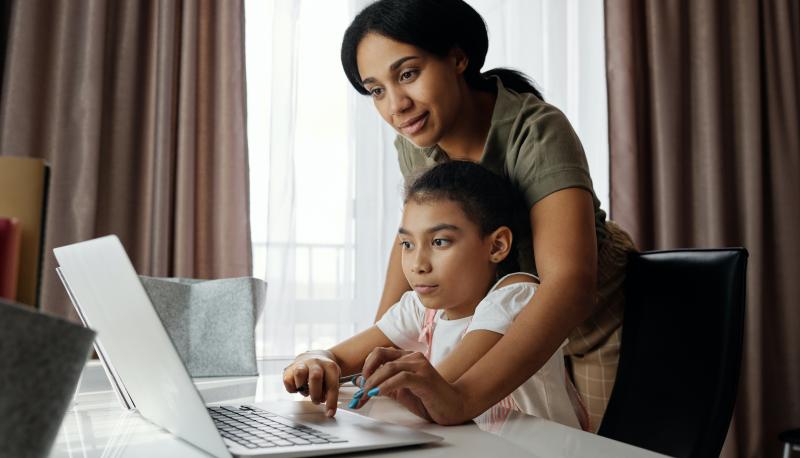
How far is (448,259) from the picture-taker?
1.08 meters

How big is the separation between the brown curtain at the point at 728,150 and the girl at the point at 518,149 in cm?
167

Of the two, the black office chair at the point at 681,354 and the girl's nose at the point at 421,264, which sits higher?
the girl's nose at the point at 421,264

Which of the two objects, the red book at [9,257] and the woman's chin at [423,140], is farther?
the woman's chin at [423,140]

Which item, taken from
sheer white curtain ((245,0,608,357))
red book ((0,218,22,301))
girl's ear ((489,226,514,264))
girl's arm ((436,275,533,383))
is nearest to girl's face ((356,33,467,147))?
girl's ear ((489,226,514,264))

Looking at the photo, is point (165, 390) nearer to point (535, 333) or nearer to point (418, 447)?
point (418, 447)

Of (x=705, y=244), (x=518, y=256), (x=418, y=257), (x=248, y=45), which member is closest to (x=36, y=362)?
(x=418, y=257)

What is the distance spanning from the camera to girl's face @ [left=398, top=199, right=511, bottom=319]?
3.54 ft

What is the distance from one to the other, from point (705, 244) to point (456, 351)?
226 centimetres

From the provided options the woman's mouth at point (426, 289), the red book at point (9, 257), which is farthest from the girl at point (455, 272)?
the red book at point (9, 257)

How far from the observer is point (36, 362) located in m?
0.28

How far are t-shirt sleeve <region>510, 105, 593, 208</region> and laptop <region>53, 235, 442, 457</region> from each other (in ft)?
1.62

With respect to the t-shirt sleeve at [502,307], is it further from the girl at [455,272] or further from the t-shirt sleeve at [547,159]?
the t-shirt sleeve at [547,159]

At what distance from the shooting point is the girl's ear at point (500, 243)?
1.12 meters

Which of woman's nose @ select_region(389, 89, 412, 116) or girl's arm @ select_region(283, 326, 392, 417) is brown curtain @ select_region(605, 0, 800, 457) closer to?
woman's nose @ select_region(389, 89, 412, 116)
